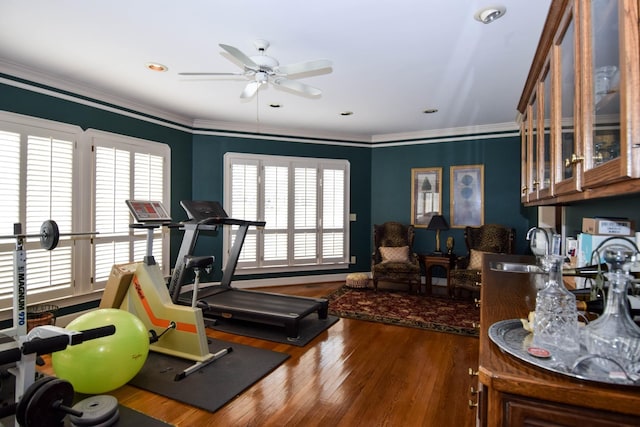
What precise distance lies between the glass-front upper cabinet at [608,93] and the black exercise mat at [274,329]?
2877 mm

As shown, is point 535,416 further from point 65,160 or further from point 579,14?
point 65,160

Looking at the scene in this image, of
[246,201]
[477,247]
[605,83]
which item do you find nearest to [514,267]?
[605,83]

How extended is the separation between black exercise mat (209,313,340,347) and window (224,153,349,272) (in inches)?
70.5

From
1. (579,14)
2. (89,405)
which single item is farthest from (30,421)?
(579,14)

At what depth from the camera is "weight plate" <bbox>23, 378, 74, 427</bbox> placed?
5.02ft

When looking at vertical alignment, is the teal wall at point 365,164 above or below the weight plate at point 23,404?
above

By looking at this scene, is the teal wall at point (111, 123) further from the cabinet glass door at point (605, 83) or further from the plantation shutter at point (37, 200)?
the cabinet glass door at point (605, 83)

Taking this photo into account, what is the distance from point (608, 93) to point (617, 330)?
649 mm

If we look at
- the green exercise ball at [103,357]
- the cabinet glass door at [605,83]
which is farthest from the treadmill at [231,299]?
the cabinet glass door at [605,83]

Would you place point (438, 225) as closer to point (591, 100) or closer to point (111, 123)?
point (591, 100)

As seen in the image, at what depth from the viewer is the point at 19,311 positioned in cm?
200

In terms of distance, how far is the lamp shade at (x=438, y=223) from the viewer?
5398 mm

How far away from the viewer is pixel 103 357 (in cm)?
227

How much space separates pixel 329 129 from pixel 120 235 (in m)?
3.53
